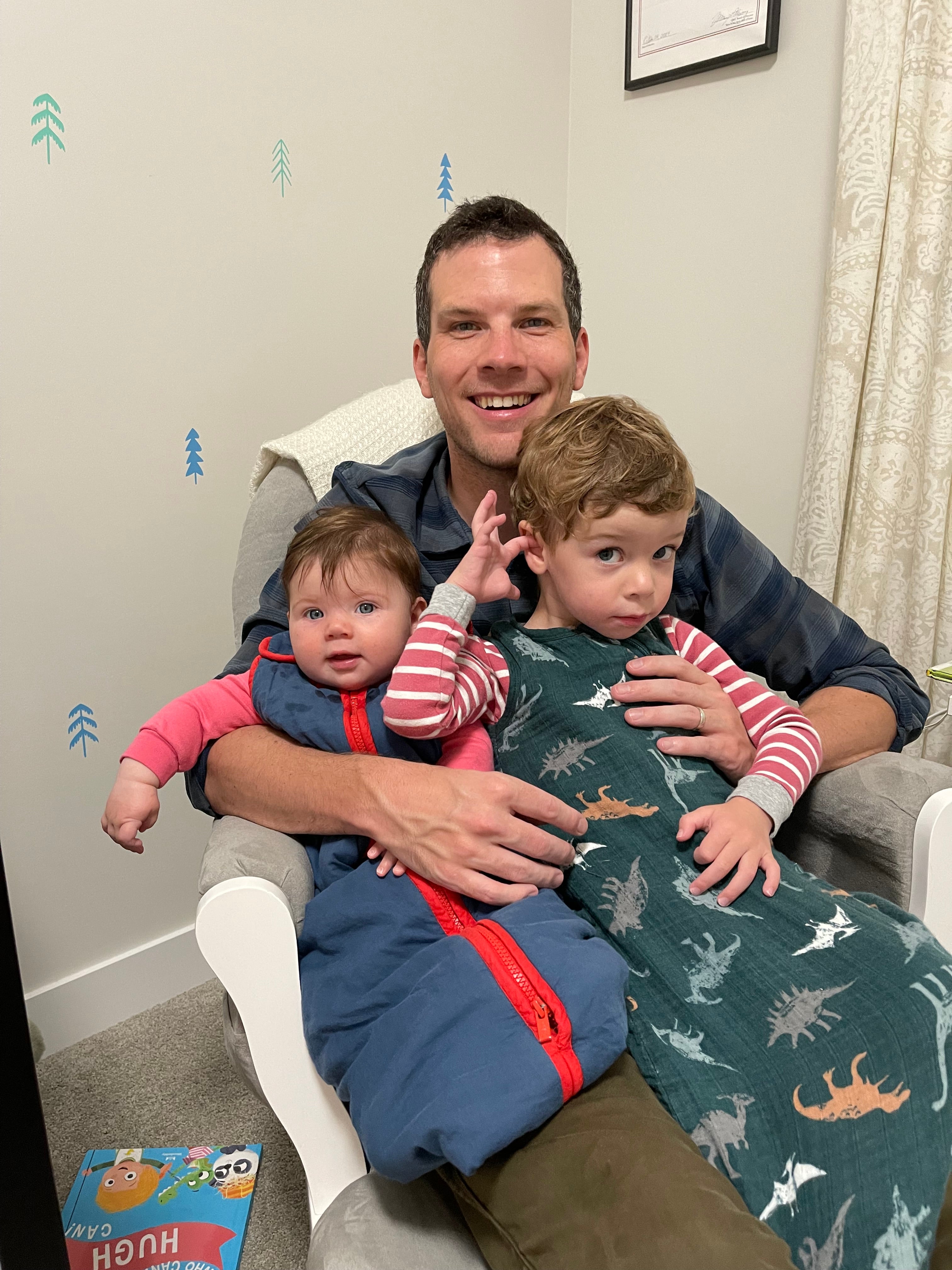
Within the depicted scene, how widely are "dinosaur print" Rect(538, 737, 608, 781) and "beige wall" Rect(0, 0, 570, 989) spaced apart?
1033 mm

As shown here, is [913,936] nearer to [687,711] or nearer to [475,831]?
[687,711]

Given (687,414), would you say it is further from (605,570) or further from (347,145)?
(605,570)

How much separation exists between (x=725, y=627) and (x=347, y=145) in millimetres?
1303

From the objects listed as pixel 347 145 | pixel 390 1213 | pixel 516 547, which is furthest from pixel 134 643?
pixel 390 1213

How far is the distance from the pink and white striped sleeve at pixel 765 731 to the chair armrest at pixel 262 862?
50cm

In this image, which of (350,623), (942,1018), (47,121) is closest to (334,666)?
(350,623)

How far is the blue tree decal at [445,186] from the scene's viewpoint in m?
2.12

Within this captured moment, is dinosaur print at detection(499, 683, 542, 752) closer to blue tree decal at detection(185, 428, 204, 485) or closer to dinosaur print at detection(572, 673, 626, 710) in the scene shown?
dinosaur print at detection(572, 673, 626, 710)

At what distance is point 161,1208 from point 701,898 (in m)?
1.04

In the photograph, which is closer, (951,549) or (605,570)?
(605,570)

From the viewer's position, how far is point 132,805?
1042mm

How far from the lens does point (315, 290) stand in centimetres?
197

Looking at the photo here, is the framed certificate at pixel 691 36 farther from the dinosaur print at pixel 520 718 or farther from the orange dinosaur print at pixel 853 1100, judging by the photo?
the orange dinosaur print at pixel 853 1100

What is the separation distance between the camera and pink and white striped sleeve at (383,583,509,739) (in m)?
1.03
